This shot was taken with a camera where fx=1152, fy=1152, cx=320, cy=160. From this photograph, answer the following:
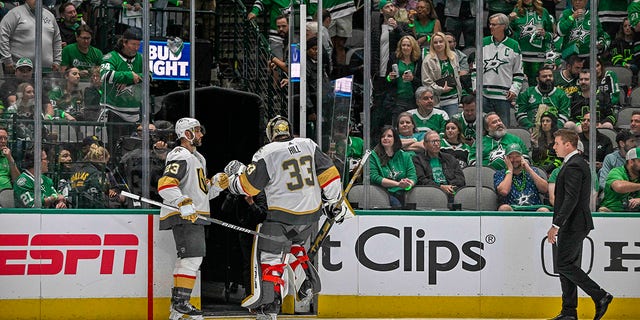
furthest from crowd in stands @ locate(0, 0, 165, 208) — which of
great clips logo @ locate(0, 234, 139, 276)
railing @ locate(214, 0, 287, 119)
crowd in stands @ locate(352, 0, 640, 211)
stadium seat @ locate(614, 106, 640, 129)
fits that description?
stadium seat @ locate(614, 106, 640, 129)

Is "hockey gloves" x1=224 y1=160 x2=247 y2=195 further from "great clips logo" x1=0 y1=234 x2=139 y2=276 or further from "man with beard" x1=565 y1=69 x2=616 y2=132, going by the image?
"man with beard" x1=565 y1=69 x2=616 y2=132

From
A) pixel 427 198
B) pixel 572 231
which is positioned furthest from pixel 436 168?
pixel 572 231

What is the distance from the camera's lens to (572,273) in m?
8.30

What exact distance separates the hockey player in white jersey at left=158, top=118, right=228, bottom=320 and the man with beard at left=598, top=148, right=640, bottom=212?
2994 millimetres

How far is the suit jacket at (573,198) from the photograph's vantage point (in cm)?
830

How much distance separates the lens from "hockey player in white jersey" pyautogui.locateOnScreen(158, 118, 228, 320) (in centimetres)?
798

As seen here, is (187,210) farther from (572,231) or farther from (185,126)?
(572,231)

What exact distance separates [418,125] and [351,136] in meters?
0.53

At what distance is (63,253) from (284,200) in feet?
5.36

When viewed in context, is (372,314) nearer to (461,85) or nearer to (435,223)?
(435,223)

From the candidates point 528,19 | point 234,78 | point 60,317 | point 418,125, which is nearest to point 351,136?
point 418,125

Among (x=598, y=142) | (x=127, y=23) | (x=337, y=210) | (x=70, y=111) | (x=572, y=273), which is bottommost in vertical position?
(x=572, y=273)

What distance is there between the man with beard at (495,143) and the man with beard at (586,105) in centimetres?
46

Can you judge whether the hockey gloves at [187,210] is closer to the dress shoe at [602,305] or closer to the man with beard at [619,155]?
the dress shoe at [602,305]
